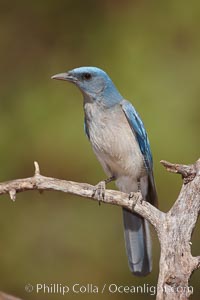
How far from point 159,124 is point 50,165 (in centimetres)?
108

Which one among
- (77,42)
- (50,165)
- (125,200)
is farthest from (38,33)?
(125,200)

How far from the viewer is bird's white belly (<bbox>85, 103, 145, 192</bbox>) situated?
19.1ft

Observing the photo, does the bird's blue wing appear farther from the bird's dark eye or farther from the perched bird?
the bird's dark eye

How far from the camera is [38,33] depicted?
7.92 m

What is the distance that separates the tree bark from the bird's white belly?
898 mm

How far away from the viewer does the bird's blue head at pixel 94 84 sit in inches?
233

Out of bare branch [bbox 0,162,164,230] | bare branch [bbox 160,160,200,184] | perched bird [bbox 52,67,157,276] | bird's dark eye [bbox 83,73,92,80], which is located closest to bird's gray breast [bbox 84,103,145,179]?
perched bird [bbox 52,67,157,276]

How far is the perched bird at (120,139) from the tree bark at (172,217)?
0.90 meters

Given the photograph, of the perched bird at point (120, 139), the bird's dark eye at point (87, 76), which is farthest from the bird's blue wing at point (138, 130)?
the bird's dark eye at point (87, 76)

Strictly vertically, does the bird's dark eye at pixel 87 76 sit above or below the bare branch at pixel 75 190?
above

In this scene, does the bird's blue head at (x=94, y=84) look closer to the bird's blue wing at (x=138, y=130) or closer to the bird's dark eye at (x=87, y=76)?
the bird's dark eye at (x=87, y=76)

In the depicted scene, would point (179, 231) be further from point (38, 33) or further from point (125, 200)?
point (38, 33)

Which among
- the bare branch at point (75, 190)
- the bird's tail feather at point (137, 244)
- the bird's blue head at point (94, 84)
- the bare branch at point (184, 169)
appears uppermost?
the bird's blue head at point (94, 84)

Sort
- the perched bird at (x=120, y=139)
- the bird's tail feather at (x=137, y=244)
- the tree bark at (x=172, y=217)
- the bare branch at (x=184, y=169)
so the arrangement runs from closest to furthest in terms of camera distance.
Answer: the tree bark at (x=172, y=217) < the bare branch at (x=184, y=169) < the bird's tail feather at (x=137, y=244) < the perched bird at (x=120, y=139)
